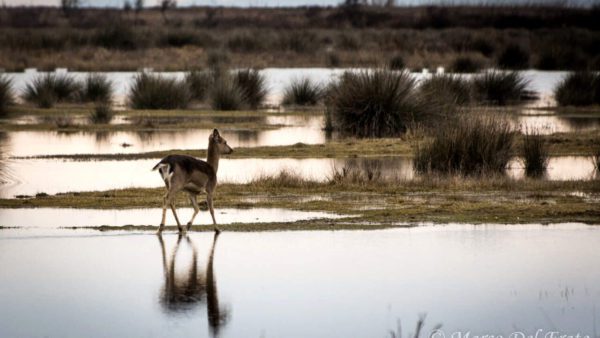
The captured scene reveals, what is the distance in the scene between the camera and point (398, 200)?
67.1ft

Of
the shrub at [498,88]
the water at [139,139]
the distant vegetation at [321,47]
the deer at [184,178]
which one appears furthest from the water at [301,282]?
the distant vegetation at [321,47]

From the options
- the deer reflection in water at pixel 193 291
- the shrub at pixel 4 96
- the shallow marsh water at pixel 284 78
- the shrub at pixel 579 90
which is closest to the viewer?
the deer reflection in water at pixel 193 291

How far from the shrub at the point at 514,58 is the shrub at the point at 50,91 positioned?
1079 inches

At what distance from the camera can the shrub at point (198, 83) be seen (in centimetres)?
4834

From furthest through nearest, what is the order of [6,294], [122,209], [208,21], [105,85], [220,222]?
[208,21] < [105,85] < [122,209] < [220,222] < [6,294]

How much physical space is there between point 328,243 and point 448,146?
8410mm

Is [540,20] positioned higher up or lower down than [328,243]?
higher up

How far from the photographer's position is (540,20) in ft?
336

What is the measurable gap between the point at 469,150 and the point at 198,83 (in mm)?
26354

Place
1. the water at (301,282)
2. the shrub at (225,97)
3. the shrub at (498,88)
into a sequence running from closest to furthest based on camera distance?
the water at (301,282) < the shrub at (225,97) < the shrub at (498,88)

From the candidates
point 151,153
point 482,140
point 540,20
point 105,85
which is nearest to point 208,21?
point 540,20

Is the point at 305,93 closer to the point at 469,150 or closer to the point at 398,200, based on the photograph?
the point at 469,150

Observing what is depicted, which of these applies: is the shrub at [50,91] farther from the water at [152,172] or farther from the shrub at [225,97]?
the water at [152,172]

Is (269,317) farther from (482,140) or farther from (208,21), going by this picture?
(208,21)
